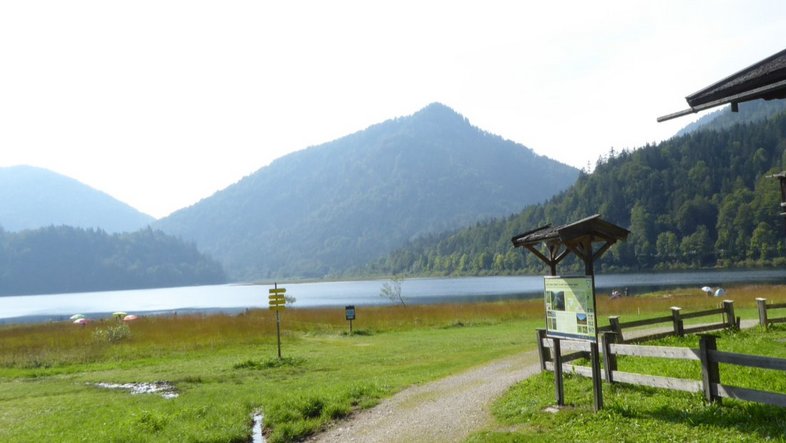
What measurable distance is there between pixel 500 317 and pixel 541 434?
30.4 meters

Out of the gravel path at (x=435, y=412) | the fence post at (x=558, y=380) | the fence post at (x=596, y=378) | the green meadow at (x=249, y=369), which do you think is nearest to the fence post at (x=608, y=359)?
the green meadow at (x=249, y=369)

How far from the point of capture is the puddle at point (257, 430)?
13.0 meters

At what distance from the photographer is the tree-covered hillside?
144 m

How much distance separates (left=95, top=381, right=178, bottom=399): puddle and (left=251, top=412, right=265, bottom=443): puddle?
4.56 meters

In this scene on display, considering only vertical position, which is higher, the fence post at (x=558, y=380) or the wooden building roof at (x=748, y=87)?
the wooden building roof at (x=748, y=87)

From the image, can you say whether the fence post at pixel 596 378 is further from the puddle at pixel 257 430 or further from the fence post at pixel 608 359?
the puddle at pixel 257 430

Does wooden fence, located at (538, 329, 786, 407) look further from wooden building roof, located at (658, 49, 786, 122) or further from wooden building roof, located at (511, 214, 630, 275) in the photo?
wooden building roof, located at (658, 49, 786, 122)

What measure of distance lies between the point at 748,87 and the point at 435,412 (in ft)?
29.5

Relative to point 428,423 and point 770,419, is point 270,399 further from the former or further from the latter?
point 770,419

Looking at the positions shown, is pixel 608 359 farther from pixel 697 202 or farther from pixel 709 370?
pixel 697 202

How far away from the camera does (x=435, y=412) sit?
1304 centimetres

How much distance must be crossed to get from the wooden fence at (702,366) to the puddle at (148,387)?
12.9 m

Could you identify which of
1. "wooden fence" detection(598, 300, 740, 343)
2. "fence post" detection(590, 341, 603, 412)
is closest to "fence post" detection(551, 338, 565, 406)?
"fence post" detection(590, 341, 603, 412)

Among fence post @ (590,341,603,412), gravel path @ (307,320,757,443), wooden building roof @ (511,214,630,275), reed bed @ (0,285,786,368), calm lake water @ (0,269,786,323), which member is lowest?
calm lake water @ (0,269,786,323)
